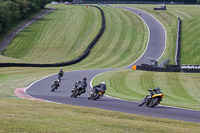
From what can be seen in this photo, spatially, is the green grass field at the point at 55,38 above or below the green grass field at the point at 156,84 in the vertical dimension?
above

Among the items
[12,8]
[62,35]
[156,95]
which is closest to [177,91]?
[156,95]

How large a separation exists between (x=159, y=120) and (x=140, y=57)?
57.5m

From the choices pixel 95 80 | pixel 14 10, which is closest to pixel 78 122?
pixel 95 80

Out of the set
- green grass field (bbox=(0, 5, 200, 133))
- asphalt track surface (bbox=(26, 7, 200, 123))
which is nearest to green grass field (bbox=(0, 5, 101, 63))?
green grass field (bbox=(0, 5, 200, 133))

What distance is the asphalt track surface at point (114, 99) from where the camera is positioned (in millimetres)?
21609

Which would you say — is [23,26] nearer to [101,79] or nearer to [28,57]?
[28,57]

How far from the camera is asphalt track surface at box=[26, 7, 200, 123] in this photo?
21.6 meters

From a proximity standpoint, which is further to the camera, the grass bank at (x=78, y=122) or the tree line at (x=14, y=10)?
the tree line at (x=14, y=10)

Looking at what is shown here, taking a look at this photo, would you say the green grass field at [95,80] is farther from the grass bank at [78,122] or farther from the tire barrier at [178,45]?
the tire barrier at [178,45]

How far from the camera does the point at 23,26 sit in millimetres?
103625

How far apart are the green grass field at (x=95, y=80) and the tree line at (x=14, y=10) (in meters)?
4.25

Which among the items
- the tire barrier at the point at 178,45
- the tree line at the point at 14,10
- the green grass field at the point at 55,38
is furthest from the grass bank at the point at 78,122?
the tree line at the point at 14,10

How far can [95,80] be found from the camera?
4478 cm

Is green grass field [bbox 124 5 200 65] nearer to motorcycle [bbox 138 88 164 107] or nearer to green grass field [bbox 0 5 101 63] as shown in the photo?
green grass field [bbox 0 5 101 63]
